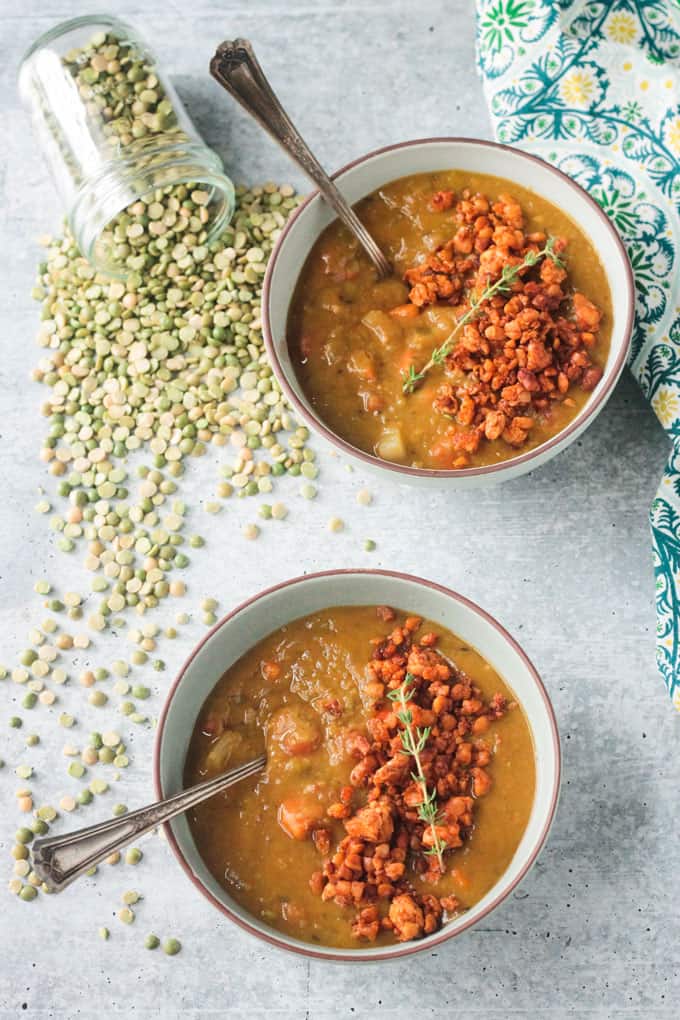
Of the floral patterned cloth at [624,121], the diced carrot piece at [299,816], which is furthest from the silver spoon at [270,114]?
the diced carrot piece at [299,816]

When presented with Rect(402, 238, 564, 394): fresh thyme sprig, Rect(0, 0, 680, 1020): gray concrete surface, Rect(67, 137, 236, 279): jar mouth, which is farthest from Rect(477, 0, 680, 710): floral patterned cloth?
Rect(67, 137, 236, 279): jar mouth

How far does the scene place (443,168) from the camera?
3160 mm

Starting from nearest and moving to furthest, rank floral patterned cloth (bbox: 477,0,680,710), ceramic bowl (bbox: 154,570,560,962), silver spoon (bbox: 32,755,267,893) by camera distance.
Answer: silver spoon (bbox: 32,755,267,893) < ceramic bowl (bbox: 154,570,560,962) < floral patterned cloth (bbox: 477,0,680,710)

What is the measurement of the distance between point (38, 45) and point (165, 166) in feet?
1.76

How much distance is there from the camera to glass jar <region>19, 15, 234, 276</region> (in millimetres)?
3322

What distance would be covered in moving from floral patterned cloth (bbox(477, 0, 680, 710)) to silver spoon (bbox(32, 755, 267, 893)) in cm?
133

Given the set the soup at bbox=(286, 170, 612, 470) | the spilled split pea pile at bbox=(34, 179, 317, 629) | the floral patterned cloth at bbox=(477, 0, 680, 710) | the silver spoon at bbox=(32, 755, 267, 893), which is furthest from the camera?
the spilled split pea pile at bbox=(34, 179, 317, 629)

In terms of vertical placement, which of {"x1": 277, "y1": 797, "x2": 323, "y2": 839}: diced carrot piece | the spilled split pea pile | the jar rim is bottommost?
{"x1": 277, "y1": 797, "x2": 323, "y2": 839}: diced carrot piece

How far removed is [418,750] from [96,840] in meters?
0.73

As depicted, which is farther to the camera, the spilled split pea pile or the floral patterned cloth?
the spilled split pea pile

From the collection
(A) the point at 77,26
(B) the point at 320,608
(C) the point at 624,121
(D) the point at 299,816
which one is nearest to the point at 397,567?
(B) the point at 320,608

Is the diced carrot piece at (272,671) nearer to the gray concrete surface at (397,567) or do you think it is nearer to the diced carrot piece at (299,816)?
the diced carrot piece at (299,816)

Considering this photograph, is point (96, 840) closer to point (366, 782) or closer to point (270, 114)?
point (366, 782)

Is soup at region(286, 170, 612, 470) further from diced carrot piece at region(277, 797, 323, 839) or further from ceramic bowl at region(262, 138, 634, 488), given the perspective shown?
diced carrot piece at region(277, 797, 323, 839)
